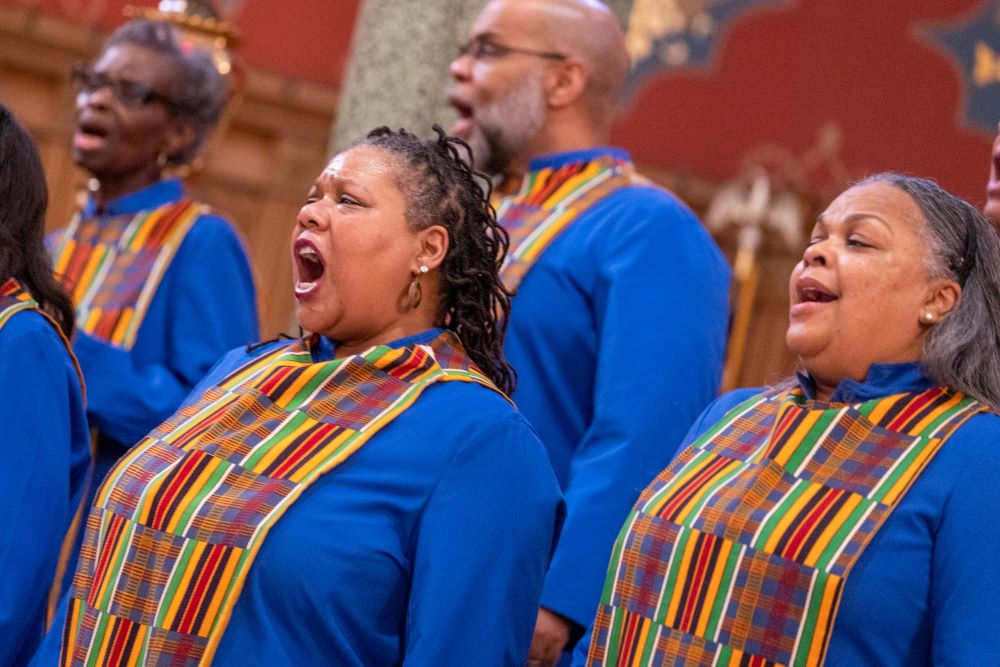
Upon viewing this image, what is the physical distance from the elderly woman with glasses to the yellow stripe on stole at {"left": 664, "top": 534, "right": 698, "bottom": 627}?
1402mm

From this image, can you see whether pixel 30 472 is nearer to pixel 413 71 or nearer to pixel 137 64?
pixel 137 64

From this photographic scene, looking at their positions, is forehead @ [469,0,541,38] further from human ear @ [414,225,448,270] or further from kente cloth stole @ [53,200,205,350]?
human ear @ [414,225,448,270]

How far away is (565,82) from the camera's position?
3436 mm

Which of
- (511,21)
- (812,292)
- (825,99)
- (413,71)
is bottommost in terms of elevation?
(812,292)

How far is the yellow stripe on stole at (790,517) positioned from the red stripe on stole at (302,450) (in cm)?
61

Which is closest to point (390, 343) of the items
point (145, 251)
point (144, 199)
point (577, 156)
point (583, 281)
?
point (583, 281)

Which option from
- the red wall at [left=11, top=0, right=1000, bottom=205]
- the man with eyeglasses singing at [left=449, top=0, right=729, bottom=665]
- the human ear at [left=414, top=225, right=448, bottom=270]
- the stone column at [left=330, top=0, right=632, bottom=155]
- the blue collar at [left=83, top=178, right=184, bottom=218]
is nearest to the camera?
the human ear at [left=414, top=225, right=448, bottom=270]

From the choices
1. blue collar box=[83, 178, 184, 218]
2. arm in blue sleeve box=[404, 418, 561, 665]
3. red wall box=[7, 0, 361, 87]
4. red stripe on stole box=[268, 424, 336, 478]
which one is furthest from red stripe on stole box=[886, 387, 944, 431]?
red wall box=[7, 0, 361, 87]

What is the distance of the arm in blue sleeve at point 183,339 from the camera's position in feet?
11.2

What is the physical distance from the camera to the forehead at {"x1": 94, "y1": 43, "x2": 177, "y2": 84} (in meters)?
3.86

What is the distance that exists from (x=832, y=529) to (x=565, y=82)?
142 centimetres

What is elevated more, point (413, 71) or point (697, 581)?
point (413, 71)

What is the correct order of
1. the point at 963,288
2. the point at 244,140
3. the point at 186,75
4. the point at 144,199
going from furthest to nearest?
the point at 244,140, the point at 186,75, the point at 144,199, the point at 963,288

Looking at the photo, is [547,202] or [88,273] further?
[88,273]
